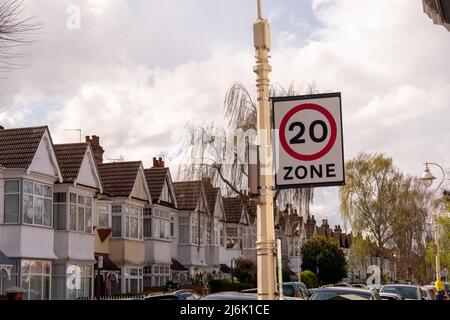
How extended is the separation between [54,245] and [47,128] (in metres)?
5.90

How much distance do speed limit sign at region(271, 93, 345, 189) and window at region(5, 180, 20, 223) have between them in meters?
26.3

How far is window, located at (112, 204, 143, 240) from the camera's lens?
43500mm

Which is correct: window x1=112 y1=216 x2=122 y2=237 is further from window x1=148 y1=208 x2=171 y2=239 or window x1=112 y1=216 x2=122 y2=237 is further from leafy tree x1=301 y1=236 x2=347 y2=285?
leafy tree x1=301 y1=236 x2=347 y2=285

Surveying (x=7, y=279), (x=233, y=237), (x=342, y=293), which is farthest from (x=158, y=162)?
(x=342, y=293)

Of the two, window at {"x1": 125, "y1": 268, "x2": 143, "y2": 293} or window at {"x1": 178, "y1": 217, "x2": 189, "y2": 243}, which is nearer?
window at {"x1": 125, "y1": 268, "x2": 143, "y2": 293}

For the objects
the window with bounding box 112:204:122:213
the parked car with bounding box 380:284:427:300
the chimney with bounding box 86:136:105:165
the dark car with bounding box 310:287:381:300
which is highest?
the chimney with bounding box 86:136:105:165

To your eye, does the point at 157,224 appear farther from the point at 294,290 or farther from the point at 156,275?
the point at 294,290

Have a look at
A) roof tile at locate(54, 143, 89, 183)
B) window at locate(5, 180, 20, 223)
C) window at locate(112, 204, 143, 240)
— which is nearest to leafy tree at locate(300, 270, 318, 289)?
window at locate(112, 204, 143, 240)

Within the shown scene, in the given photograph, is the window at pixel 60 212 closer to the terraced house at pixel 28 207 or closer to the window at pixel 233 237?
the terraced house at pixel 28 207

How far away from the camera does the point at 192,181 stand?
3691 centimetres

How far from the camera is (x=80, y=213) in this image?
3803 cm
